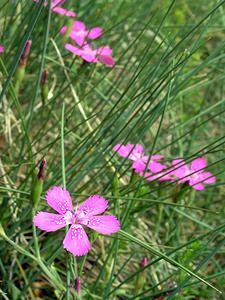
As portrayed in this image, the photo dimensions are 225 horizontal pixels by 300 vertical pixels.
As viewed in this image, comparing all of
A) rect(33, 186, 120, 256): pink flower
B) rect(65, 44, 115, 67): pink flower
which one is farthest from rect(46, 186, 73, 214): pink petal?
rect(65, 44, 115, 67): pink flower

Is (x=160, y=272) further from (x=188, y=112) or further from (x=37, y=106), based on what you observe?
(x=188, y=112)

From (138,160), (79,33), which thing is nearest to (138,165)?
(138,160)

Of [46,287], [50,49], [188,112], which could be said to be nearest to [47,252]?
[46,287]

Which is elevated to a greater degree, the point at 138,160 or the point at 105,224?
the point at 138,160

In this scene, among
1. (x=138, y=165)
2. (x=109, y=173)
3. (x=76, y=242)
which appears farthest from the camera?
(x=109, y=173)

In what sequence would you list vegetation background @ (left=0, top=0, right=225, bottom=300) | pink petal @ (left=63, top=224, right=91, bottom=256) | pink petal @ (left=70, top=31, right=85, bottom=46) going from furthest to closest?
pink petal @ (left=70, top=31, right=85, bottom=46) < vegetation background @ (left=0, top=0, right=225, bottom=300) < pink petal @ (left=63, top=224, right=91, bottom=256)

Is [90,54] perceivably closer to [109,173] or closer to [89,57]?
[89,57]

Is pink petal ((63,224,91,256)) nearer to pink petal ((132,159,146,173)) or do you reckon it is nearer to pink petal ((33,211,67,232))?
pink petal ((33,211,67,232))

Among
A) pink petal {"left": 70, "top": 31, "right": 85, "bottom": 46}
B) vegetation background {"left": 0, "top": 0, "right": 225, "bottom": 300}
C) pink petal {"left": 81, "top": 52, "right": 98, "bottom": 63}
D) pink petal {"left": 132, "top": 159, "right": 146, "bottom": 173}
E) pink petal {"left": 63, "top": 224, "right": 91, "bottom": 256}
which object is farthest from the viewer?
pink petal {"left": 70, "top": 31, "right": 85, "bottom": 46}
